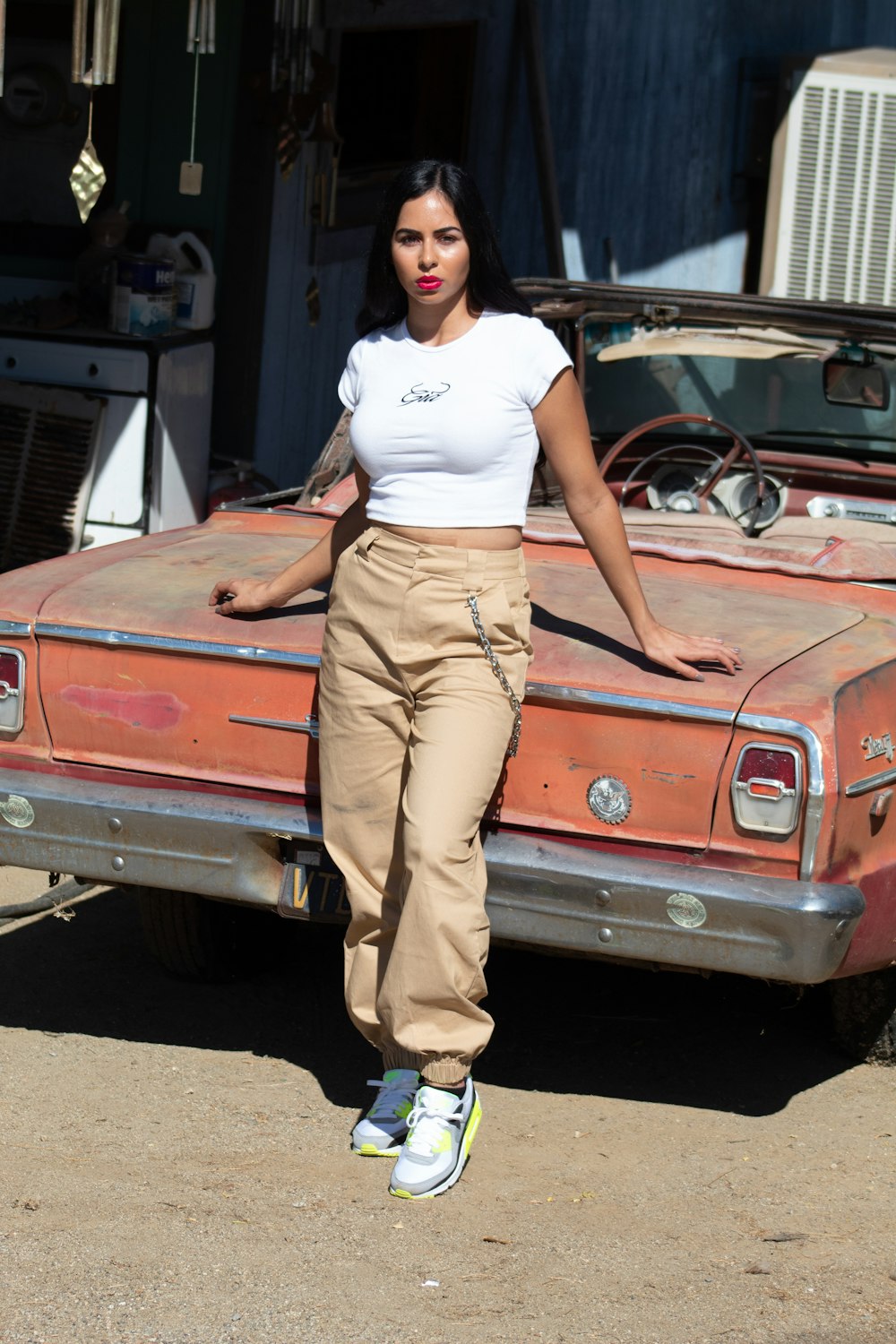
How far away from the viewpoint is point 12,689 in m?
3.76

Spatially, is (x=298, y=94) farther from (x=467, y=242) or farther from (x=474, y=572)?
(x=474, y=572)

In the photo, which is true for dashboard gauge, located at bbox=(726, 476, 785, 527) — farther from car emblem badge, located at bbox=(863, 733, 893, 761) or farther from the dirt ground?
car emblem badge, located at bbox=(863, 733, 893, 761)

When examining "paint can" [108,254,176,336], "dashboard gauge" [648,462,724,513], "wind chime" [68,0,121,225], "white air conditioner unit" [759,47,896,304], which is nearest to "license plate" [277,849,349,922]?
"dashboard gauge" [648,462,724,513]

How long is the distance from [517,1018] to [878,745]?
Answer: 130 cm

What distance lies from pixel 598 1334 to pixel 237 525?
2482mm

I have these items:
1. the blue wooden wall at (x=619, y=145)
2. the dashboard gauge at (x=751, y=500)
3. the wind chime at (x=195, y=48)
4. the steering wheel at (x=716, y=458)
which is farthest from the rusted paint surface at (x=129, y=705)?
the blue wooden wall at (x=619, y=145)

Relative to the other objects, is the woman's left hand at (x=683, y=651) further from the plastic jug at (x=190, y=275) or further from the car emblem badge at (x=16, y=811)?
the plastic jug at (x=190, y=275)

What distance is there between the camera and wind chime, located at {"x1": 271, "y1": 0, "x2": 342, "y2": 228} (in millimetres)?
7699

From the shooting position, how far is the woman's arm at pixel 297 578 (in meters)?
3.68

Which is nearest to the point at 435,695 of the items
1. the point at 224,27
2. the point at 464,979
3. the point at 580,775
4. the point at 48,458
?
the point at 580,775

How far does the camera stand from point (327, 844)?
11.2 ft

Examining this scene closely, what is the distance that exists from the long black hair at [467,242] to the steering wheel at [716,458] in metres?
1.61

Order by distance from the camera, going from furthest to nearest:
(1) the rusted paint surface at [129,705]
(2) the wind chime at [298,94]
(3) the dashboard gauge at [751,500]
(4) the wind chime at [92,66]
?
(2) the wind chime at [298,94] < (4) the wind chime at [92,66] < (3) the dashboard gauge at [751,500] < (1) the rusted paint surface at [129,705]

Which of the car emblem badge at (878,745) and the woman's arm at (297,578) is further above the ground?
the woman's arm at (297,578)
